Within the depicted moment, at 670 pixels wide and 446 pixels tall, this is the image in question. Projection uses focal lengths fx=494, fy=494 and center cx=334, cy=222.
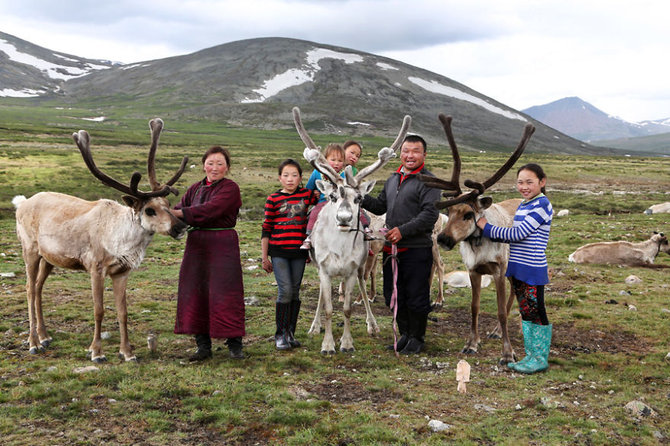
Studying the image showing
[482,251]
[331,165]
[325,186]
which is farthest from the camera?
[331,165]

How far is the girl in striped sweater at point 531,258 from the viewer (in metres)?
7.11

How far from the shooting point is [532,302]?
23.8ft

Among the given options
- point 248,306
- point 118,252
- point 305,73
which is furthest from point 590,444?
point 305,73

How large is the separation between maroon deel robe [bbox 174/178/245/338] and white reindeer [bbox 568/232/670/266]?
12436 millimetres

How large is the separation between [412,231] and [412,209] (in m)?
0.46

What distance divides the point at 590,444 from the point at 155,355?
6.26 m

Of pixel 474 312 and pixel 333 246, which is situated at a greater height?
pixel 333 246

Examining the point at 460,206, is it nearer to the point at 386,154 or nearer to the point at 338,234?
the point at 386,154

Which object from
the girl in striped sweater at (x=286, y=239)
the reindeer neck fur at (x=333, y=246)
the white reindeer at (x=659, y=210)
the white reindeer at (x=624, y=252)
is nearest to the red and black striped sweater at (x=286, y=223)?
the girl in striped sweater at (x=286, y=239)

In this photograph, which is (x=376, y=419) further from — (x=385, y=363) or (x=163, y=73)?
(x=163, y=73)

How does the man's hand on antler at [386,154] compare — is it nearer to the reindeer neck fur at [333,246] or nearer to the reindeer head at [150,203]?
the reindeer neck fur at [333,246]

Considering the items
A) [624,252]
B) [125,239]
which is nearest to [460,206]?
[125,239]

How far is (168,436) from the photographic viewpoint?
215 inches

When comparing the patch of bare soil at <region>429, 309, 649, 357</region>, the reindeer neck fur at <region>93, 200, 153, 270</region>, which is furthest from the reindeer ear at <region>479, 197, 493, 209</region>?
the reindeer neck fur at <region>93, 200, 153, 270</region>
